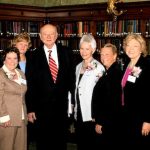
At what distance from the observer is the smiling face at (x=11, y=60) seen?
392cm

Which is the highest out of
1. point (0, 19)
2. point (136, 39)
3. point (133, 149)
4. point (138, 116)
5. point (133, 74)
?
point (0, 19)

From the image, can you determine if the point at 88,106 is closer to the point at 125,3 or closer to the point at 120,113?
the point at 120,113

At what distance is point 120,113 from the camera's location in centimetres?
374

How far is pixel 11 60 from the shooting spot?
154 inches

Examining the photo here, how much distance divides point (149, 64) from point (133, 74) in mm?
200

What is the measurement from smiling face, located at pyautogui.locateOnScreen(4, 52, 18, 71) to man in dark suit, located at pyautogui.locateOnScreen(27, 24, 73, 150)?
1.06 ft

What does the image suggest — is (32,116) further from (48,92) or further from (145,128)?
(145,128)

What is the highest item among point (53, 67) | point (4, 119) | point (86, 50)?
point (86, 50)

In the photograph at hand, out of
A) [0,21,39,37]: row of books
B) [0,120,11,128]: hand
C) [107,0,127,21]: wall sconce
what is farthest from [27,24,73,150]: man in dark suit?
[0,21,39,37]: row of books

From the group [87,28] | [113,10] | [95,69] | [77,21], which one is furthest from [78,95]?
[77,21]

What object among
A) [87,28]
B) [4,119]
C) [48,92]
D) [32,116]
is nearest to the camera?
[4,119]

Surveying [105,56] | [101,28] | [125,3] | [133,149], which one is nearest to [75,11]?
[101,28]

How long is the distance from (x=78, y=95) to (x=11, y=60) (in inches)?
34.6

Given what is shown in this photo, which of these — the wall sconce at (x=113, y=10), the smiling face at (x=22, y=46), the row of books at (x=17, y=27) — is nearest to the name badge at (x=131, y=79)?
the smiling face at (x=22, y=46)
